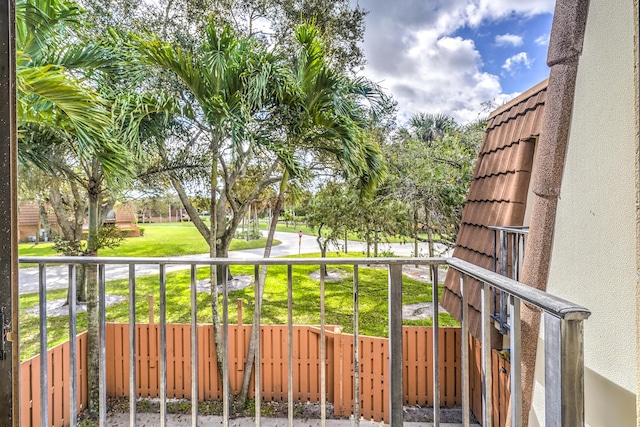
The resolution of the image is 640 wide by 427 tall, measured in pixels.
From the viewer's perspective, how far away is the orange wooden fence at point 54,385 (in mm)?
2822

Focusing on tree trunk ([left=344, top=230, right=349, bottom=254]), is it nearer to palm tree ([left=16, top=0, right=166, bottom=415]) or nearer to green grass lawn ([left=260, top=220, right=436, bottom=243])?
green grass lawn ([left=260, top=220, right=436, bottom=243])

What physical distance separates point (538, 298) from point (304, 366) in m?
3.76

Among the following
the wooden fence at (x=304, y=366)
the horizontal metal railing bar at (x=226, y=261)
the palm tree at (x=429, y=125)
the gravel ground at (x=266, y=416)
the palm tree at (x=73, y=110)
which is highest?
the palm tree at (x=429, y=125)

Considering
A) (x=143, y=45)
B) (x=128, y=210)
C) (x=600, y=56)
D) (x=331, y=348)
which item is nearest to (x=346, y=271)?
(x=331, y=348)

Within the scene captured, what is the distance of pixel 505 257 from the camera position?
8.38ft

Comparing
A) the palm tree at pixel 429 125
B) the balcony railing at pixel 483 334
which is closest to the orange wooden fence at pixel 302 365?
the balcony railing at pixel 483 334

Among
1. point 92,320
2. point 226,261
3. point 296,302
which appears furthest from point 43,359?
point 296,302

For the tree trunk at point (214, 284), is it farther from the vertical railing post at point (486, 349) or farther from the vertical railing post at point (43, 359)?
the vertical railing post at point (486, 349)

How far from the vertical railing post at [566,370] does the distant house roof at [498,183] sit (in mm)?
1965

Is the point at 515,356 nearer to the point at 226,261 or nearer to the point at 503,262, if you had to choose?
the point at 226,261

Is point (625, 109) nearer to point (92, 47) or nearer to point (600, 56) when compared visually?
point (600, 56)

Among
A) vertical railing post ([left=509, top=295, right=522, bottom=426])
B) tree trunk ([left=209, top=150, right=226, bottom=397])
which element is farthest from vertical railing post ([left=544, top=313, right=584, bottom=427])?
tree trunk ([left=209, top=150, right=226, bottom=397])

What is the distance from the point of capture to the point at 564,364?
27.0 inches

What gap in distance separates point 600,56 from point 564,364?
1.60 meters
